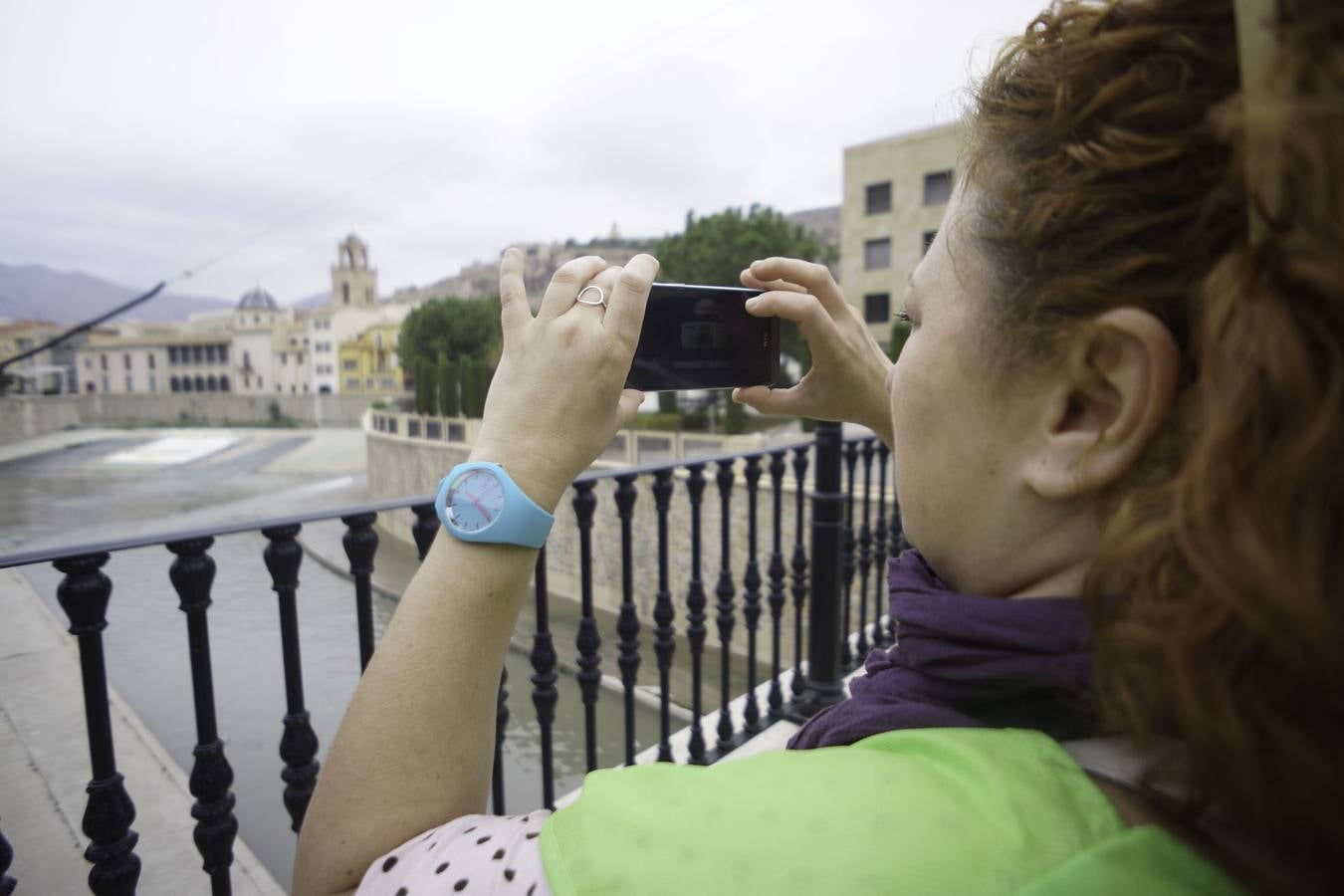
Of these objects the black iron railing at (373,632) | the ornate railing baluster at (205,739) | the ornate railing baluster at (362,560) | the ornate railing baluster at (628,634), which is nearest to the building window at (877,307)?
the black iron railing at (373,632)

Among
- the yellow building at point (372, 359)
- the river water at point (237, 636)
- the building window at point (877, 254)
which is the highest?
the building window at point (877, 254)

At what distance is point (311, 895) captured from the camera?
0.80 meters

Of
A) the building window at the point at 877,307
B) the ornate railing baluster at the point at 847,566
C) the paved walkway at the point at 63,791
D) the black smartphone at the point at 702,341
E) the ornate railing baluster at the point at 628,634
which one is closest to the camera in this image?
the black smartphone at the point at 702,341

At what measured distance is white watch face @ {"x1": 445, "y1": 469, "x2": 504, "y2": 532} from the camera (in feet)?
2.82

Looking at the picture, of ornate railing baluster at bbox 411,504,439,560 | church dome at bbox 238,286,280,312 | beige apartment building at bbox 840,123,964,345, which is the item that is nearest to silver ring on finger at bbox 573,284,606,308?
ornate railing baluster at bbox 411,504,439,560

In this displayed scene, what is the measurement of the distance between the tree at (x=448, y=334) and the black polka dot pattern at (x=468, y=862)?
148 feet

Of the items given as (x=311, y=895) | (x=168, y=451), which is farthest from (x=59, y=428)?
(x=311, y=895)

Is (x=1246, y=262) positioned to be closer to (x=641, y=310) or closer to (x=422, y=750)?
(x=641, y=310)

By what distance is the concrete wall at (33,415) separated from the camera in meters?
29.3

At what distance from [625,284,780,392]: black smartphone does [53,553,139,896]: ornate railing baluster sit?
43.1 inches

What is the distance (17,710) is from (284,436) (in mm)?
60645

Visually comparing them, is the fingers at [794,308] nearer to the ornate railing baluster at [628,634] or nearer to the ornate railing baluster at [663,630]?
the ornate railing baluster at [628,634]

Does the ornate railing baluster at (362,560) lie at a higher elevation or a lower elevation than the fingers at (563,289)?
lower

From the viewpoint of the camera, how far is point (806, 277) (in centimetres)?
133
